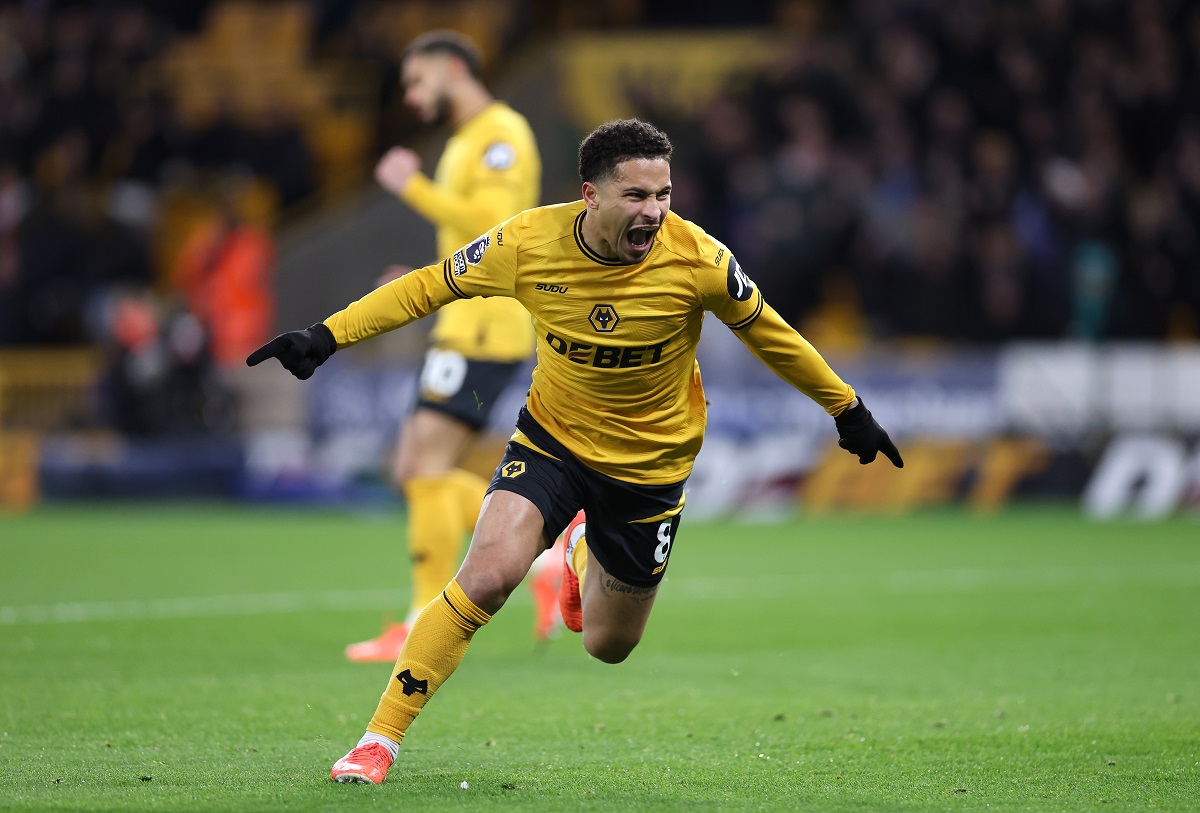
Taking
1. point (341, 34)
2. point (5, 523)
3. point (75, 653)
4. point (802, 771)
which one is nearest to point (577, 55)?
point (341, 34)

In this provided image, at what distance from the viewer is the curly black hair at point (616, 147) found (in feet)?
16.7

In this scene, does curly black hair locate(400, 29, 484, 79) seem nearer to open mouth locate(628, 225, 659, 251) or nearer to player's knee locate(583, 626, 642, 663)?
open mouth locate(628, 225, 659, 251)

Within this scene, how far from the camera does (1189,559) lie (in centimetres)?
1202

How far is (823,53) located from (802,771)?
14860 mm

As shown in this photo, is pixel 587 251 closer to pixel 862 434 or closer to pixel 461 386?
pixel 862 434

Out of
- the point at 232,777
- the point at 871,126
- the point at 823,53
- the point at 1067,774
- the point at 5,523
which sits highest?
the point at 823,53

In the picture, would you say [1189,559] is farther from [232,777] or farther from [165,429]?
[165,429]

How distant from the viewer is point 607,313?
209 inches

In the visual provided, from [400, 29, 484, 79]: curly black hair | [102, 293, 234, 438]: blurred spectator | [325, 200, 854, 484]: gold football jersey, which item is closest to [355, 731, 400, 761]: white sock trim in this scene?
[325, 200, 854, 484]: gold football jersey

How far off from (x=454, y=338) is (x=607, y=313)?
263cm

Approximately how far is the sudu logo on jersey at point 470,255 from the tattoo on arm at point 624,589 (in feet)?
4.05

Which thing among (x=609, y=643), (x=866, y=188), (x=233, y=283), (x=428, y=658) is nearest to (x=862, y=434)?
(x=609, y=643)

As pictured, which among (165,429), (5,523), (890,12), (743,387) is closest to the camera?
(5,523)

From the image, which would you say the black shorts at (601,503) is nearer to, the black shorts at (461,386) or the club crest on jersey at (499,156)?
the black shorts at (461,386)
